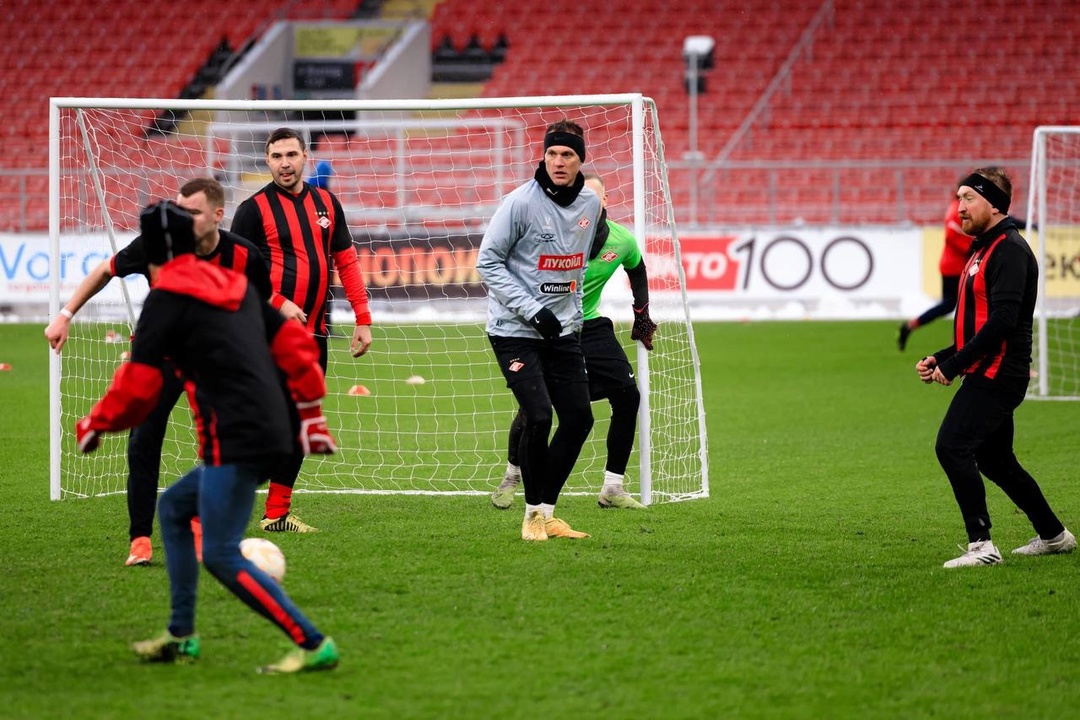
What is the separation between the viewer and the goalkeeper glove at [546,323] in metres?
6.17

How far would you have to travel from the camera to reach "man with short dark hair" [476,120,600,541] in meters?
6.27

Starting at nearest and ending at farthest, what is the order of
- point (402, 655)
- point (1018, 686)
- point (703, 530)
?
point (1018, 686) → point (402, 655) → point (703, 530)

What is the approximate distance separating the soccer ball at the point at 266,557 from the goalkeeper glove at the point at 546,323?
1.63 meters

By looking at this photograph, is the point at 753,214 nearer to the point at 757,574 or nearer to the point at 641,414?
the point at 641,414

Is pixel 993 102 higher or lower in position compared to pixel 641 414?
higher

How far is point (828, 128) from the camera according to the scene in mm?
23844

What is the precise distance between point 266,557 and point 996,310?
3.14m

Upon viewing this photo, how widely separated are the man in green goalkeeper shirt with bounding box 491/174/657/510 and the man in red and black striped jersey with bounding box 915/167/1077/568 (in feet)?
5.92

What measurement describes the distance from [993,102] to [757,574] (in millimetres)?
19992

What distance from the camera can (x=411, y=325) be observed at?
553 inches

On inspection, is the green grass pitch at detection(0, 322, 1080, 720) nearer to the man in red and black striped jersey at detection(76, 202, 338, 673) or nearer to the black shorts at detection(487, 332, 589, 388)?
the man in red and black striped jersey at detection(76, 202, 338, 673)

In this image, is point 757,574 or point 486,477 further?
point 486,477

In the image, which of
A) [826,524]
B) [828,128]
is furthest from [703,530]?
[828,128]

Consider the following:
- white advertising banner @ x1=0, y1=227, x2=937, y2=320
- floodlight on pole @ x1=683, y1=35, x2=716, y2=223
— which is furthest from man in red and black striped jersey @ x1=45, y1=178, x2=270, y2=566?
floodlight on pole @ x1=683, y1=35, x2=716, y2=223
